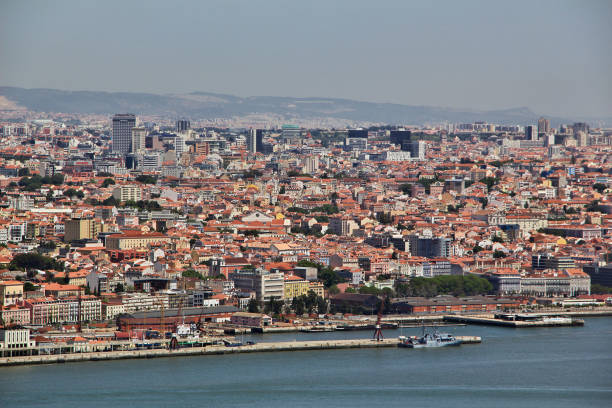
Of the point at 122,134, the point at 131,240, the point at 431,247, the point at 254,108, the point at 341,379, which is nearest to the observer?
the point at 341,379

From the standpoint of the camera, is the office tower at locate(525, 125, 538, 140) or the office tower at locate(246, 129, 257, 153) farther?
the office tower at locate(525, 125, 538, 140)

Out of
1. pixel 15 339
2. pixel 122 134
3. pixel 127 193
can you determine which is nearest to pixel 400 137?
pixel 122 134

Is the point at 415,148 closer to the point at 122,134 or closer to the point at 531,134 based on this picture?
the point at 531,134

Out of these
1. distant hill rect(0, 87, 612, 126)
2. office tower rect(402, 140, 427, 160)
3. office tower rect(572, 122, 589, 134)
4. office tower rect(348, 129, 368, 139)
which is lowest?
office tower rect(402, 140, 427, 160)

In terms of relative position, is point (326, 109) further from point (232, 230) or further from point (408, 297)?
point (408, 297)

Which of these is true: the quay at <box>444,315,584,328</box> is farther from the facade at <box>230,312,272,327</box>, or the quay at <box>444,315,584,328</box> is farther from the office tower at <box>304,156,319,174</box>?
the office tower at <box>304,156,319,174</box>

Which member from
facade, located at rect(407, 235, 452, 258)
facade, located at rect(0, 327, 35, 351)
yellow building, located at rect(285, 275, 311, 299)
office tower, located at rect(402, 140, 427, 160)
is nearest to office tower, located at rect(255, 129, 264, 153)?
office tower, located at rect(402, 140, 427, 160)

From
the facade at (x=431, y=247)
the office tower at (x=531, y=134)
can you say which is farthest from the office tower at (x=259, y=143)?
the facade at (x=431, y=247)
